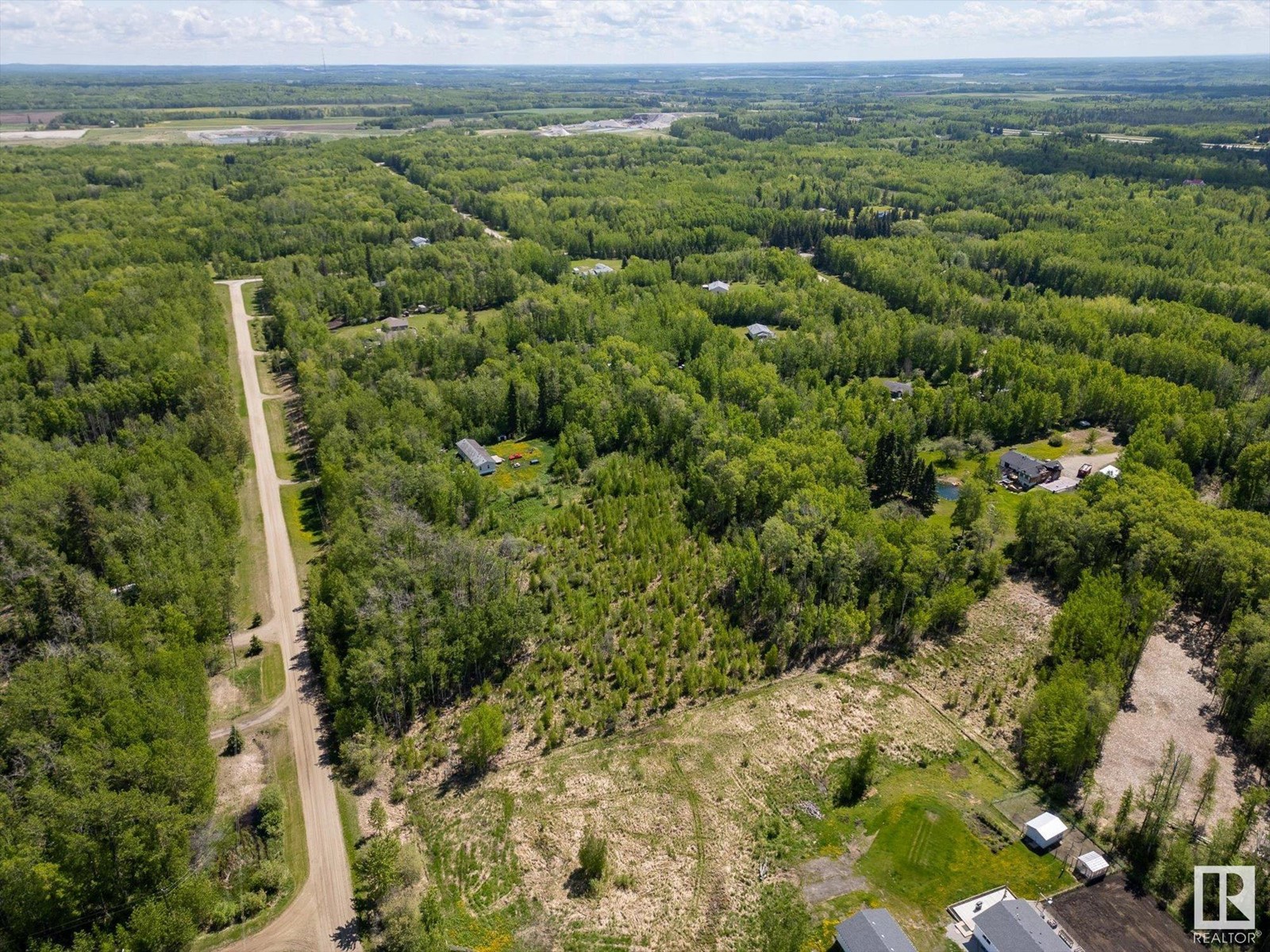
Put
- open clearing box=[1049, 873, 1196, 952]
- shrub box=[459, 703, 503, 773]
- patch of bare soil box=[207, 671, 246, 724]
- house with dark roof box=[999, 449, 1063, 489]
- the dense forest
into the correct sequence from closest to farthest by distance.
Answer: open clearing box=[1049, 873, 1196, 952] < the dense forest < shrub box=[459, 703, 503, 773] < patch of bare soil box=[207, 671, 246, 724] < house with dark roof box=[999, 449, 1063, 489]

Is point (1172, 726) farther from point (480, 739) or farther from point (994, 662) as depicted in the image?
point (480, 739)

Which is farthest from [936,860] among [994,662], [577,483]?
[577,483]

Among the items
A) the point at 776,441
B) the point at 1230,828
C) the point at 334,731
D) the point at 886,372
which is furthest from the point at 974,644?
the point at 886,372

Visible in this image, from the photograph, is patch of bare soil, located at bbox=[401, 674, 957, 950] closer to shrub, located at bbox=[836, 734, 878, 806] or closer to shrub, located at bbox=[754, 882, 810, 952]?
shrub, located at bbox=[754, 882, 810, 952]

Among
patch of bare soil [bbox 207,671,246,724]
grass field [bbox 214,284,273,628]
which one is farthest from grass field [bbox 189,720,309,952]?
grass field [bbox 214,284,273,628]

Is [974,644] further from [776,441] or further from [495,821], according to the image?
[495,821]

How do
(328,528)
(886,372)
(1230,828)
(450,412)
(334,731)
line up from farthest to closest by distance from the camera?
(886,372) → (450,412) → (328,528) → (334,731) → (1230,828)
